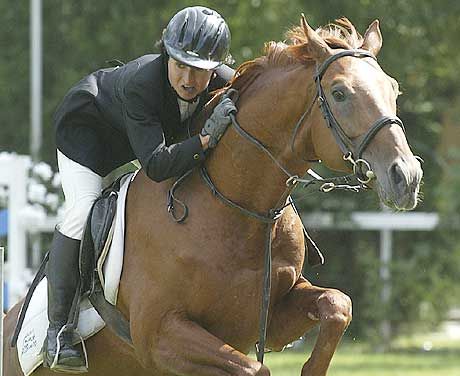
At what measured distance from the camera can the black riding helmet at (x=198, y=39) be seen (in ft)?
18.1

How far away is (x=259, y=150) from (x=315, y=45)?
50 centimetres

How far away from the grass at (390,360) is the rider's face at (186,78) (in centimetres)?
514

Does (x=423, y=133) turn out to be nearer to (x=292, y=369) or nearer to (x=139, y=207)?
(x=292, y=369)

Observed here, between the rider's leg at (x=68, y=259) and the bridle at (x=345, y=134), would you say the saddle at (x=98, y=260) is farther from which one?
the bridle at (x=345, y=134)

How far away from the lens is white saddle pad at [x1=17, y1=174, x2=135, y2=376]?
581cm

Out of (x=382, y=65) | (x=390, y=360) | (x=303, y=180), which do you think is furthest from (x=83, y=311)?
(x=382, y=65)

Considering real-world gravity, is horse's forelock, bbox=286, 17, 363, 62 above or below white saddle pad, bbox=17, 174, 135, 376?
above

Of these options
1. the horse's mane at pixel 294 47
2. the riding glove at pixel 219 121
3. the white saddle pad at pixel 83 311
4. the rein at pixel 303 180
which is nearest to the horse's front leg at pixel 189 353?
the rein at pixel 303 180

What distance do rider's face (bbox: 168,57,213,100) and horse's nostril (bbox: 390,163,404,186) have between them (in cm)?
107

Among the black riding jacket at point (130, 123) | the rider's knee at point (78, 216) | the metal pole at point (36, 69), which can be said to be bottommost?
the metal pole at point (36, 69)

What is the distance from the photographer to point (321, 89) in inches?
205

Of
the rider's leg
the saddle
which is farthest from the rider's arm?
the rider's leg

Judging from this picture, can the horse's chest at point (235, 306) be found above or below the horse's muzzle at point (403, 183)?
below

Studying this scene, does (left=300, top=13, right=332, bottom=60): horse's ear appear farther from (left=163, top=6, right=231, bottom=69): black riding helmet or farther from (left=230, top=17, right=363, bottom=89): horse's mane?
(left=163, top=6, right=231, bottom=69): black riding helmet
